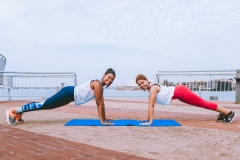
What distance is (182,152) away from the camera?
284 cm

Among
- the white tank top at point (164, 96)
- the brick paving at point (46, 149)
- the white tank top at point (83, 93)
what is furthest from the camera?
the white tank top at point (164, 96)

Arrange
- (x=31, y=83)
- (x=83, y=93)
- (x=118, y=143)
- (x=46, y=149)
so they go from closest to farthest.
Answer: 1. (x=46, y=149)
2. (x=118, y=143)
3. (x=83, y=93)
4. (x=31, y=83)

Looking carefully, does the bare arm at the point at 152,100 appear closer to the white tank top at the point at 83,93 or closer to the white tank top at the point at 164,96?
the white tank top at the point at 164,96

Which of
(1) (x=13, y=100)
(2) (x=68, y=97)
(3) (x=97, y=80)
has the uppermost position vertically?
(3) (x=97, y=80)

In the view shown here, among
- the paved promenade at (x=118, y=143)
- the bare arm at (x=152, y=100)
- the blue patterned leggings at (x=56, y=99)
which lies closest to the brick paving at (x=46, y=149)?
the paved promenade at (x=118, y=143)

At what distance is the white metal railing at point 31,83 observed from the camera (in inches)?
458

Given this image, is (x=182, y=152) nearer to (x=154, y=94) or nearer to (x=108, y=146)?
(x=108, y=146)

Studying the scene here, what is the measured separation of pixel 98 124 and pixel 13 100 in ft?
29.6

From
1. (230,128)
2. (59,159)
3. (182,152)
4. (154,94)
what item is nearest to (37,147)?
(59,159)

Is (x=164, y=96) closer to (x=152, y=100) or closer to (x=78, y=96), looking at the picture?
(x=152, y=100)

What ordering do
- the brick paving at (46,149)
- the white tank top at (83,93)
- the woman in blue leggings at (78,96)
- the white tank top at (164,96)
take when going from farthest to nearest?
1. the white tank top at (164,96)
2. the white tank top at (83,93)
3. the woman in blue leggings at (78,96)
4. the brick paving at (46,149)

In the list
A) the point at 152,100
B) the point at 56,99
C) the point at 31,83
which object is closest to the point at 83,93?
the point at 56,99

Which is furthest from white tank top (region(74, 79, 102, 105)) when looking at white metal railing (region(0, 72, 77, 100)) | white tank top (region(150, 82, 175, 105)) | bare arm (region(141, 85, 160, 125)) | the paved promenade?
white metal railing (region(0, 72, 77, 100))

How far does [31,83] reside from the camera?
12.4 metres
